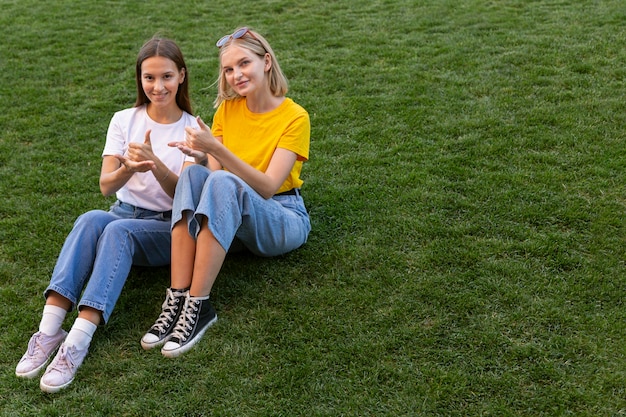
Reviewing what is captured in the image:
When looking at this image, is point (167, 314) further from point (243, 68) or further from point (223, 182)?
point (243, 68)

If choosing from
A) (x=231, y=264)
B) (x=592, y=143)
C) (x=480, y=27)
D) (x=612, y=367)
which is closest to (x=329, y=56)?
(x=480, y=27)

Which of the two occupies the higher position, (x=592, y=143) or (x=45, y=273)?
(x=592, y=143)

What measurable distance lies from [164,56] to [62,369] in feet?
5.68

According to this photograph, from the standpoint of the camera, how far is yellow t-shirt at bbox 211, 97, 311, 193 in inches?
137

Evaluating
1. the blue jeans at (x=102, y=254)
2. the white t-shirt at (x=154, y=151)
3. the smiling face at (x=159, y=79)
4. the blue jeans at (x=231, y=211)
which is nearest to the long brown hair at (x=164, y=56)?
the smiling face at (x=159, y=79)

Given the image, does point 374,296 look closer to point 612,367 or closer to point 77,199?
point 612,367

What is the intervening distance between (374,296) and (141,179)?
1463 millimetres

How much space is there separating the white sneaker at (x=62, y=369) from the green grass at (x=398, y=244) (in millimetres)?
45

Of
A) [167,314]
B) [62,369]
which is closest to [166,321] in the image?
[167,314]

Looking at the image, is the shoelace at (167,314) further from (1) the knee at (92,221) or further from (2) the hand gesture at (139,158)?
(2) the hand gesture at (139,158)

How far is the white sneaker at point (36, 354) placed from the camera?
2.95 meters

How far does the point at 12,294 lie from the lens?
3555 mm

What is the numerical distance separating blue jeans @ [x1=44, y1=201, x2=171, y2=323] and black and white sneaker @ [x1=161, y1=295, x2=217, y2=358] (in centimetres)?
34

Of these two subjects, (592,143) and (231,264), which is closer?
(231,264)
